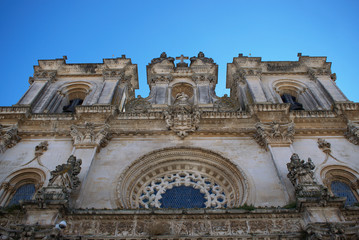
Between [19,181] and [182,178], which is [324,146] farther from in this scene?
[19,181]

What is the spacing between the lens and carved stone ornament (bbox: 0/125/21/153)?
587 inches

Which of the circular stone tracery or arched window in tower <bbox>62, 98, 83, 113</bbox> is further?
arched window in tower <bbox>62, 98, 83, 113</bbox>

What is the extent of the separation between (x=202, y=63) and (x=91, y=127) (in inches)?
468

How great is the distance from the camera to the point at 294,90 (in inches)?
887

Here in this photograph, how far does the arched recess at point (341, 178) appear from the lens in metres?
13.4

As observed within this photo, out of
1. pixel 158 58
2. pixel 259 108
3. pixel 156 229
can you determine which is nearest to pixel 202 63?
pixel 158 58

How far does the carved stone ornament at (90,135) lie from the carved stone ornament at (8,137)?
2.61 meters

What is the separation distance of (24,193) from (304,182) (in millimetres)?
10547

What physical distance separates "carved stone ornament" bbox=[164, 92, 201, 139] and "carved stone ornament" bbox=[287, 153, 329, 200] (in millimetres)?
5353

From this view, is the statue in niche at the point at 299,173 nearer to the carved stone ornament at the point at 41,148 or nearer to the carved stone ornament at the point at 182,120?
the carved stone ornament at the point at 182,120

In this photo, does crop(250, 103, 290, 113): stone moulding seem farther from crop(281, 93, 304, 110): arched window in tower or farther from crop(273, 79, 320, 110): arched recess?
crop(273, 79, 320, 110): arched recess

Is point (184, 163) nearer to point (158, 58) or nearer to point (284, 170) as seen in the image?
point (284, 170)

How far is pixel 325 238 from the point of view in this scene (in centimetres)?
895

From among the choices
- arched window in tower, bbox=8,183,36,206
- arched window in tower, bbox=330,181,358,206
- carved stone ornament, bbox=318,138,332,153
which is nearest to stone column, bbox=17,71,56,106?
arched window in tower, bbox=8,183,36,206
